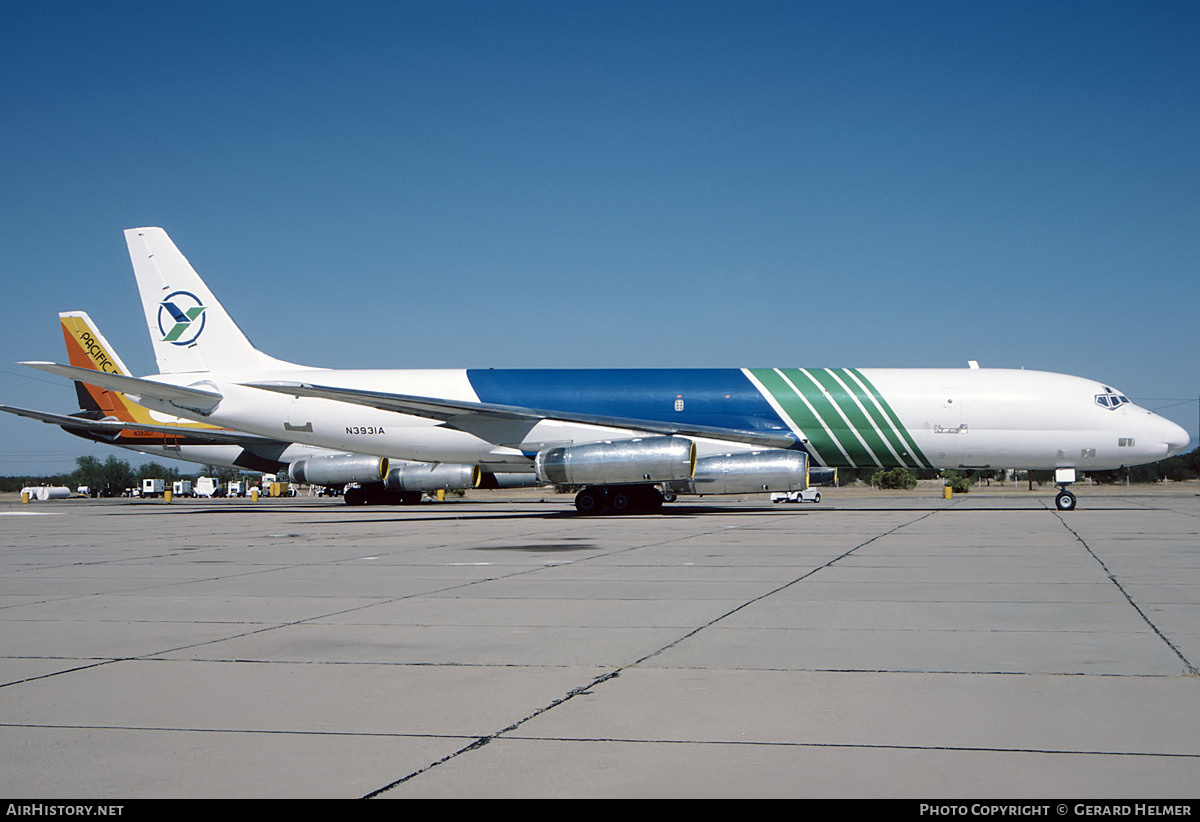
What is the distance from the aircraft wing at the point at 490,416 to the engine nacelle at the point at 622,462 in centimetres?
97

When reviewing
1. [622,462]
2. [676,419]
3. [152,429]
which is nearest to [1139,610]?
[622,462]

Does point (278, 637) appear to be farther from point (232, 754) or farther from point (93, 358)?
point (93, 358)

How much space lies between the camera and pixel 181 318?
30.2 metres

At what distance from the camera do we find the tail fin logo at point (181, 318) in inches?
1188

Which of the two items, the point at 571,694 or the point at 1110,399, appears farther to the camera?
the point at 1110,399

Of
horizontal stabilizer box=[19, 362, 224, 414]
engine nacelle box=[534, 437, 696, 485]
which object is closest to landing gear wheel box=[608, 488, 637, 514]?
engine nacelle box=[534, 437, 696, 485]

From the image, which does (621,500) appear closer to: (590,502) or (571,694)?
(590,502)

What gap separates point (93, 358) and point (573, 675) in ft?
126

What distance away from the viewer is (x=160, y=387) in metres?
27.8


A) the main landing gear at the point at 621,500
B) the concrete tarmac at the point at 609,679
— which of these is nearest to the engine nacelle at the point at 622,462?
the main landing gear at the point at 621,500

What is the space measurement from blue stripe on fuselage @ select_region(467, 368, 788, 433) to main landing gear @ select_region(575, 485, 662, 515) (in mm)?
1905

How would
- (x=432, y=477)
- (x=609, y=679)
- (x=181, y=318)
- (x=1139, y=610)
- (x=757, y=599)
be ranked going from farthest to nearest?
(x=432, y=477), (x=181, y=318), (x=757, y=599), (x=1139, y=610), (x=609, y=679)

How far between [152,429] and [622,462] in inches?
820
